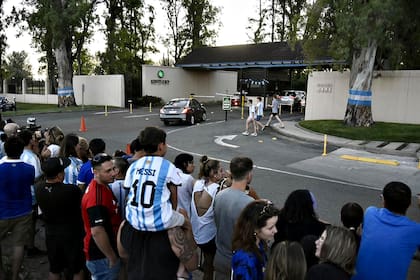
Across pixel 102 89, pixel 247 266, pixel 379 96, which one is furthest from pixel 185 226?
pixel 102 89

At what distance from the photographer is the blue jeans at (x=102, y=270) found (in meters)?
3.60

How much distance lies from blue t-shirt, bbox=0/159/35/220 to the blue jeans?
1564mm

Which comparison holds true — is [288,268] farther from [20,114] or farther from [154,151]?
[20,114]

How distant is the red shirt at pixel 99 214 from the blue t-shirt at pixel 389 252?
7.06ft

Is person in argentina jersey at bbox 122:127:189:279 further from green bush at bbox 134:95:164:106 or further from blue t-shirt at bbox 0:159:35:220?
green bush at bbox 134:95:164:106

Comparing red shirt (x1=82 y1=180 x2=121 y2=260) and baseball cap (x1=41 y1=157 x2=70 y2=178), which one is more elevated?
baseball cap (x1=41 y1=157 x2=70 y2=178)

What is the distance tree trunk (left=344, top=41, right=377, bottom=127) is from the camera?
61.4ft

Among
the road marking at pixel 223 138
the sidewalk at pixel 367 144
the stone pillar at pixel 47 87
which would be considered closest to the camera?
the sidewalk at pixel 367 144

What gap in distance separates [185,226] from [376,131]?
16.8m

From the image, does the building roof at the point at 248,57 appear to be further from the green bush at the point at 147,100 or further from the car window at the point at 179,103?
the car window at the point at 179,103

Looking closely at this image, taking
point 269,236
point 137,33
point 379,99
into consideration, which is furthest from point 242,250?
point 137,33

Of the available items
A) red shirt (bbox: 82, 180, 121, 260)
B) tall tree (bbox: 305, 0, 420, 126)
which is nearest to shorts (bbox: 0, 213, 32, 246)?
red shirt (bbox: 82, 180, 121, 260)

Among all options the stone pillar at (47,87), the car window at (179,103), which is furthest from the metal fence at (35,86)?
the car window at (179,103)

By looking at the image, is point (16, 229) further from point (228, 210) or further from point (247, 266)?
point (247, 266)
